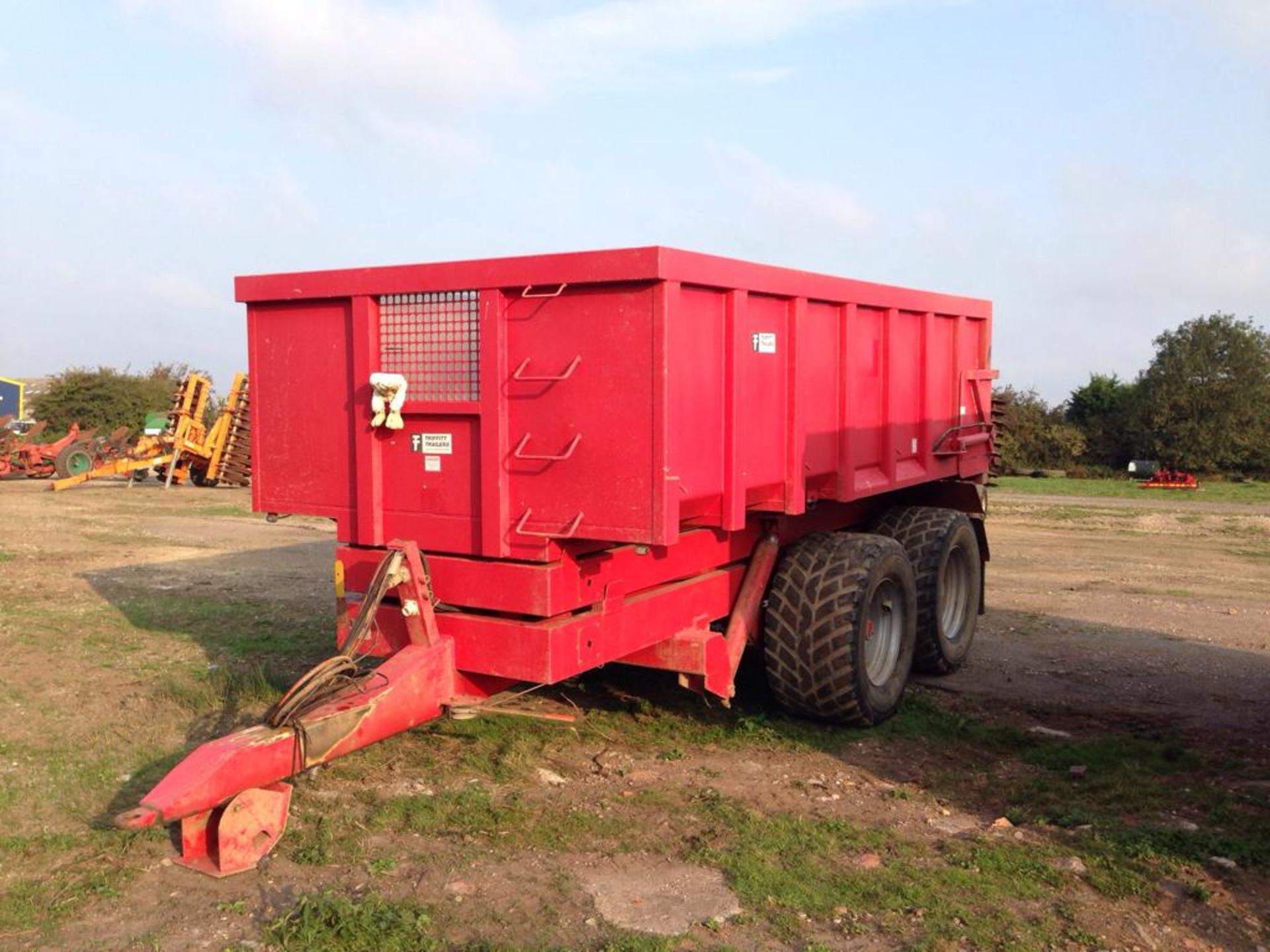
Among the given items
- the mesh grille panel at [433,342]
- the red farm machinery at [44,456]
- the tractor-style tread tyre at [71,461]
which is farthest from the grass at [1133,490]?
the mesh grille panel at [433,342]

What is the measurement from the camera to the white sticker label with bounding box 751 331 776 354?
17.3 feet

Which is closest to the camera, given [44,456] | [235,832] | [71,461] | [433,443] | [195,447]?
[235,832]

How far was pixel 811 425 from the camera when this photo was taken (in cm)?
580

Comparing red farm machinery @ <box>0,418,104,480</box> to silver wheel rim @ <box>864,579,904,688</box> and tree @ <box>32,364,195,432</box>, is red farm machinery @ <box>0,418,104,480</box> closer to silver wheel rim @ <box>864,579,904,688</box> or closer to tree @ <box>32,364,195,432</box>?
tree @ <box>32,364,195,432</box>

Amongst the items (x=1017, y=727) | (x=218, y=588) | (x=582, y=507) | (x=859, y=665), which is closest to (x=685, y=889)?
(x=582, y=507)

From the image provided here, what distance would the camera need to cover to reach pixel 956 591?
805cm

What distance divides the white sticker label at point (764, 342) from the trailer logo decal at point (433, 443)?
1417 millimetres

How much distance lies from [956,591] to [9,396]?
4150 centimetres

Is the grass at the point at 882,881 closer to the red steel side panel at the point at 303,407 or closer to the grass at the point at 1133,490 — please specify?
the red steel side panel at the point at 303,407

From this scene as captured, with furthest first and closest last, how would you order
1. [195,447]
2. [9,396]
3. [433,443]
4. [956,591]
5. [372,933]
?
[9,396]
[195,447]
[956,591]
[433,443]
[372,933]

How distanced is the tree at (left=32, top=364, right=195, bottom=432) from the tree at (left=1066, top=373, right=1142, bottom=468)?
97.2 feet

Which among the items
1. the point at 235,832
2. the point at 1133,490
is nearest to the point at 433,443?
the point at 235,832

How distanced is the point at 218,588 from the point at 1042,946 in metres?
8.18

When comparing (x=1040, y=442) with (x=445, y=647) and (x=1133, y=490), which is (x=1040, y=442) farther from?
(x=445, y=647)
